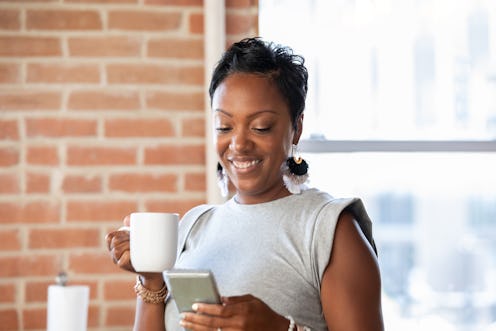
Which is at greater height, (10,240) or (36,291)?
(10,240)

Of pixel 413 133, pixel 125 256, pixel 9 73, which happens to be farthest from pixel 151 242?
pixel 413 133

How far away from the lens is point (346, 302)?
1.51m

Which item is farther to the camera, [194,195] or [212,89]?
[194,195]

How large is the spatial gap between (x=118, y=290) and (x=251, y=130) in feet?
3.65

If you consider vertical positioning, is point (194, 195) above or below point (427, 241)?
above

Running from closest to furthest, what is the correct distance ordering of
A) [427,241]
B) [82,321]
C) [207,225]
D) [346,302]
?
1. [346,302]
2. [207,225]
3. [82,321]
4. [427,241]

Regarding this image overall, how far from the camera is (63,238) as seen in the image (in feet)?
8.42

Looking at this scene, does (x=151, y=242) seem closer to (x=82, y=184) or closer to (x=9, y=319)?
(x=82, y=184)

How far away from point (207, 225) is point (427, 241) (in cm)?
116

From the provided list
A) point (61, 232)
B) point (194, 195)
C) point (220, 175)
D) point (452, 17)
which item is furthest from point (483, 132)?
point (61, 232)

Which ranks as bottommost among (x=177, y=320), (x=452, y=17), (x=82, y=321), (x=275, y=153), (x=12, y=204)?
(x=82, y=321)

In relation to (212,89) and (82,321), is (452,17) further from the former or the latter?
(82,321)

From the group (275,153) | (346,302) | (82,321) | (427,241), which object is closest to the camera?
(346,302)

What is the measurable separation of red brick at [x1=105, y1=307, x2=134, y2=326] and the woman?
0.83 metres
